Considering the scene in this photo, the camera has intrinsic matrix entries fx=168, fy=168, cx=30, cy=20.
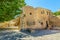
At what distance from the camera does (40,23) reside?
24.2ft

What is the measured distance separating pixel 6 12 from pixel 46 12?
10.7m

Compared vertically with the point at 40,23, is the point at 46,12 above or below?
above

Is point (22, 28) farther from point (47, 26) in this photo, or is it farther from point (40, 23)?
point (47, 26)

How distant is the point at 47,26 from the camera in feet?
25.7

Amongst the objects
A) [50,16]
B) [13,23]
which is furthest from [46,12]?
[13,23]

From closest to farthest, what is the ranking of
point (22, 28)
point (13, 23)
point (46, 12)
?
1. point (22, 28)
2. point (46, 12)
3. point (13, 23)

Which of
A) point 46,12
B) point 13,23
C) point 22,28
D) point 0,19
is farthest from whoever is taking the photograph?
point 0,19

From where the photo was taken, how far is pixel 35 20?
7141mm

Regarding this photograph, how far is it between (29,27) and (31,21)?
0.88 ft

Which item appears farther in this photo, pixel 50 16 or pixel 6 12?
pixel 6 12

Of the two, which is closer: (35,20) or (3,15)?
(35,20)

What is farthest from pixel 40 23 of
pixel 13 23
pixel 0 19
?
pixel 0 19

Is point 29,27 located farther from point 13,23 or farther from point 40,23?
point 13,23

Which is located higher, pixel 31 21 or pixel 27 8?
pixel 27 8
